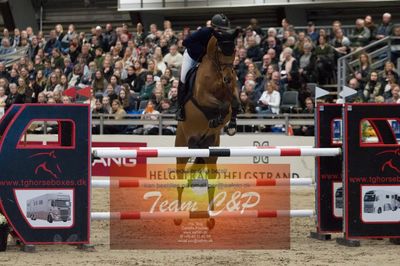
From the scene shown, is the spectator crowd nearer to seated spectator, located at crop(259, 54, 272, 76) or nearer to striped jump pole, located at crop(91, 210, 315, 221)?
seated spectator, located at crop(259, 54, 272, 76)

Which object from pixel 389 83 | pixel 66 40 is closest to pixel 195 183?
pixel 389 83

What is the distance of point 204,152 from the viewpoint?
8453mm

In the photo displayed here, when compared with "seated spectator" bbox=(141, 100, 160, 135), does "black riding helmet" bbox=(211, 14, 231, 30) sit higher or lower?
higher

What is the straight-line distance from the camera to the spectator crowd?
17.2 meters

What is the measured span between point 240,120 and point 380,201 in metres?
8.15

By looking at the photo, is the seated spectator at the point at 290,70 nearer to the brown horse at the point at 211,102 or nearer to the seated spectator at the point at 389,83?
the seated spectator at the point at 389,83

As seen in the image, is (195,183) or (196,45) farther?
(196,45)

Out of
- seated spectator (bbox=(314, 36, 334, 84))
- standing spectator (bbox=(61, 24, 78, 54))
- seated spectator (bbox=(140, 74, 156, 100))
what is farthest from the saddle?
standing spectator (bbox=(61, 24, 78, 54))

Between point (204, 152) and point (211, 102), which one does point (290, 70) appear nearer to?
point (211, 102)

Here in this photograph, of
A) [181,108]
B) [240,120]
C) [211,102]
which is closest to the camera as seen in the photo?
[211,102]

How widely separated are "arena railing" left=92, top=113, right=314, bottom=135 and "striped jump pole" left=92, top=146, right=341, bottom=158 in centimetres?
768

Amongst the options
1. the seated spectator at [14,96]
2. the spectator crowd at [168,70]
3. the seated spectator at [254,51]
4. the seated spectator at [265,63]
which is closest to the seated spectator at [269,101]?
the spectator crowd at [168,70]

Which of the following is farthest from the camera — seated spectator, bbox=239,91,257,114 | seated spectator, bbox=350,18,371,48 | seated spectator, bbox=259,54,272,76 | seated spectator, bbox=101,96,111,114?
seated spectator, bbox=350,18,371,48

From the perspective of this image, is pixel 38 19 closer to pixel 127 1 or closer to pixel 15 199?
pixel 127 1
